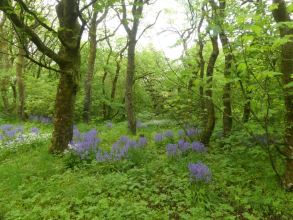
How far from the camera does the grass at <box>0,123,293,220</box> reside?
175 inches

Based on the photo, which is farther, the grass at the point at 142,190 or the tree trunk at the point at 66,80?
the tree trunk at the point at 66,80

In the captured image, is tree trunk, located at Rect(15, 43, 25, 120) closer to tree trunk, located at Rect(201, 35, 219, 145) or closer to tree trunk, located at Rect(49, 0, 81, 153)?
tree trunk, located at Rect(49, 0, 81, 153)

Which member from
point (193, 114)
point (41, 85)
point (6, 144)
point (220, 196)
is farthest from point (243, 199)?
point (41, 85)

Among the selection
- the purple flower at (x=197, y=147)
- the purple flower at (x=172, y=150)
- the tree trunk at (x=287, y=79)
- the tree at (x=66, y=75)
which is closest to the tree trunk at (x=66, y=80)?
the tree at (x=66, y=75)

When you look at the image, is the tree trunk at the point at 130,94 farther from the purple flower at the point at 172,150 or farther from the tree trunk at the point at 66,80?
the purple flower at the point at 172,150

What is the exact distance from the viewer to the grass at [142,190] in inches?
175

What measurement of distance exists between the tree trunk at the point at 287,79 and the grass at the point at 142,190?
14.3 inches

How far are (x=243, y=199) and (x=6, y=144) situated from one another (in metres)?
6.19

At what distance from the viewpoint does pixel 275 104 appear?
5.49m

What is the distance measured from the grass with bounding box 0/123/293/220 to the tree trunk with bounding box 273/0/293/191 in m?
0.36

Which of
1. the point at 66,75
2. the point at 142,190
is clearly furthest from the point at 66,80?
the point at 142,190

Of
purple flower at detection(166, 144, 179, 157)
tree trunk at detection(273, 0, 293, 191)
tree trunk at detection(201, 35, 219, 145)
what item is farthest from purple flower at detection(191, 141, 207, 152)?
tree trunk at detection(273, 0, 293, 191)

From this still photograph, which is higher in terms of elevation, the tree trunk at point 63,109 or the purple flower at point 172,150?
the tree trunk at point 63,109

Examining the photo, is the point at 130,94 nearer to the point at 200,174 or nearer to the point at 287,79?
the point at 200,174
